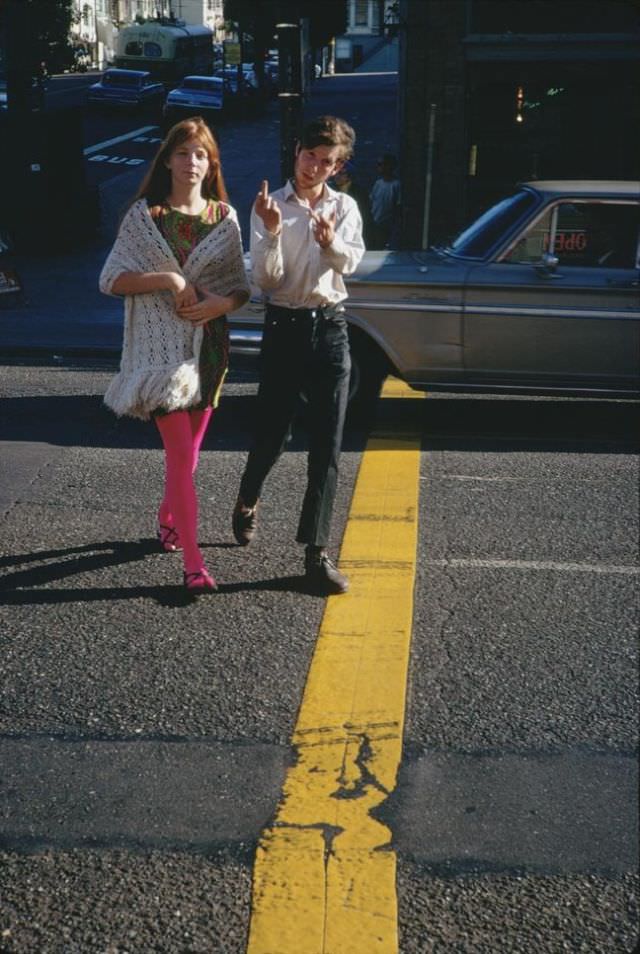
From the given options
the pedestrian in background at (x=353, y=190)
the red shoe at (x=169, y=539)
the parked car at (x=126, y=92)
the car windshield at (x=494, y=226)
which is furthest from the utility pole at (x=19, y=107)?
the parked car at (x=126, y=92)

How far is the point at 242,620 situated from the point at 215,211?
1609 mm

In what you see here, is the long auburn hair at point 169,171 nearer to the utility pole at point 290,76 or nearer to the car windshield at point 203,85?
the utility pole at point 290,76

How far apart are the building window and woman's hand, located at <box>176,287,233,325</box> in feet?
369

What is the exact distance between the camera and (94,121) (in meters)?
47.3

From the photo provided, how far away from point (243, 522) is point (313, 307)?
1089mm

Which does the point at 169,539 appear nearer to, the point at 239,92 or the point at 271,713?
the point at 271,713

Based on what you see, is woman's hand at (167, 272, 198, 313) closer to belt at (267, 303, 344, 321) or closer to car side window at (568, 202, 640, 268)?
belt at (267, 303, 344, 321)

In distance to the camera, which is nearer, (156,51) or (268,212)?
(268,212)

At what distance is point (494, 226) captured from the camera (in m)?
8.86

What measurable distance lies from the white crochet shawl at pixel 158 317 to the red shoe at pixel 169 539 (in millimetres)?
791

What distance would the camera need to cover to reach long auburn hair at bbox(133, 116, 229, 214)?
16.6ft

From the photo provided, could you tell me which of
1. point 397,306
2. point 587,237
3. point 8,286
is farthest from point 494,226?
A: point 8,286

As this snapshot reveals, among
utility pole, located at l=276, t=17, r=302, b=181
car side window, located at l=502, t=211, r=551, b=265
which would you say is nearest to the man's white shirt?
car side window, located at l=502, t=211, r=551, b=265

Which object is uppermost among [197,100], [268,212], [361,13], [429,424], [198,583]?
[268,212]
